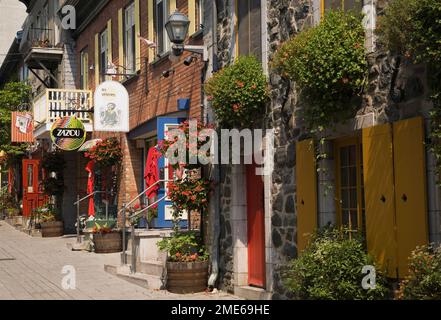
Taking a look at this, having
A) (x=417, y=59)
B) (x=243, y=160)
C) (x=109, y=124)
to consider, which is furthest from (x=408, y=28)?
(x=109, y=124)

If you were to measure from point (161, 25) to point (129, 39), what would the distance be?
7.30 feet

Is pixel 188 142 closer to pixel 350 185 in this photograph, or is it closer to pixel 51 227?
pixel 350 185

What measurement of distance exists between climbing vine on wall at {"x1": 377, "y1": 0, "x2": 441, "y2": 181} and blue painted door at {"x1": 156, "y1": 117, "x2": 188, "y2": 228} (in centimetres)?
607

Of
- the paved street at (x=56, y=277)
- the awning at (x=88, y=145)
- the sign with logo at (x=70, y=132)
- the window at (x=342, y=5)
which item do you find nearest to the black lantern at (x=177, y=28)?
the window at (x=342, y=5)

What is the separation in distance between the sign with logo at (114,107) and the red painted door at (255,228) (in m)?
5.78

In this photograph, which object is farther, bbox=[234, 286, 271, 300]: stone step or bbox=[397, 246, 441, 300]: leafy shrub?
bbox=[234, 286, 271, 300]: stone step

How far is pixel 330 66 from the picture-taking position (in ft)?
22.7

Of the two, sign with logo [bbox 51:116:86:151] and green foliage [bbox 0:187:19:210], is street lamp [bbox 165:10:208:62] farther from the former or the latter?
green foliage [bbox 0:187:19:210]

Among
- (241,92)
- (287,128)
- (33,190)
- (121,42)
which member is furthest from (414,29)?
(33,190)

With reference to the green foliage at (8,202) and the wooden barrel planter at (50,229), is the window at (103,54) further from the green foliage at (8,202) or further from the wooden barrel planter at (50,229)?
the green foliage at (8,202)

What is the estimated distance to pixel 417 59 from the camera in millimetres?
5762

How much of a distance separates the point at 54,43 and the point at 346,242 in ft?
61.1

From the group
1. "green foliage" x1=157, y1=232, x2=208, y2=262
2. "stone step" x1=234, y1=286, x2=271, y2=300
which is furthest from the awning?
"stone step" x1=234, y1=286, x2=271, y2=300

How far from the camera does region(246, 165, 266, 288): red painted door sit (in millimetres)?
9609
